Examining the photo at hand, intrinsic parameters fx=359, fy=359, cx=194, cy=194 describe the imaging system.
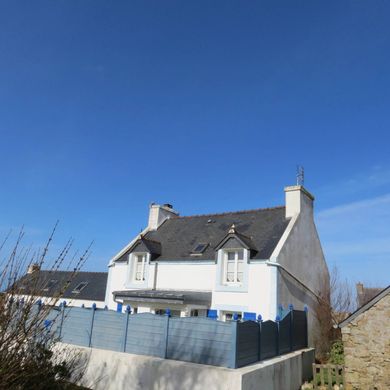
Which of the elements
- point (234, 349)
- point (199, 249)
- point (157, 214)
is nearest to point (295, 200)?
point (199, 249)

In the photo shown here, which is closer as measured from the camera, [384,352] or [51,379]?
[51,379]

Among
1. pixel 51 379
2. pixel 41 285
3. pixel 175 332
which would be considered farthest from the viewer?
pixel 175 332

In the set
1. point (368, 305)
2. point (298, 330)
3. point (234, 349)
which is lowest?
point (234, 349)

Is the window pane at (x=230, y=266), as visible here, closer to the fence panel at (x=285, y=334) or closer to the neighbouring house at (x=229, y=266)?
the neighbouring house at (x=229, y=266)

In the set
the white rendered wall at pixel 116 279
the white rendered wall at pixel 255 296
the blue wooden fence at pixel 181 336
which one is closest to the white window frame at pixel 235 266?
the white rendered wall at pixel 255 296

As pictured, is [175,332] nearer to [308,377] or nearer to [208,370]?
[208,370]

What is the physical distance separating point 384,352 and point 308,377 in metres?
3.69

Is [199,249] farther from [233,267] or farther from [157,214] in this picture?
[157,214]

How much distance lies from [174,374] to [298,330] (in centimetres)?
694

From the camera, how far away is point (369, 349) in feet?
36.4

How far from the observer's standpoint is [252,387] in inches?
349

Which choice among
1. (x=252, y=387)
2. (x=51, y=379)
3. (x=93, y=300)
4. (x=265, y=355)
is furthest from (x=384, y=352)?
(x=93, y=300)

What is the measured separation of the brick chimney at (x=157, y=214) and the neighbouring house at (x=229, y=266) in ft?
3.56

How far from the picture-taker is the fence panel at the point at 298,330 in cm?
1381
